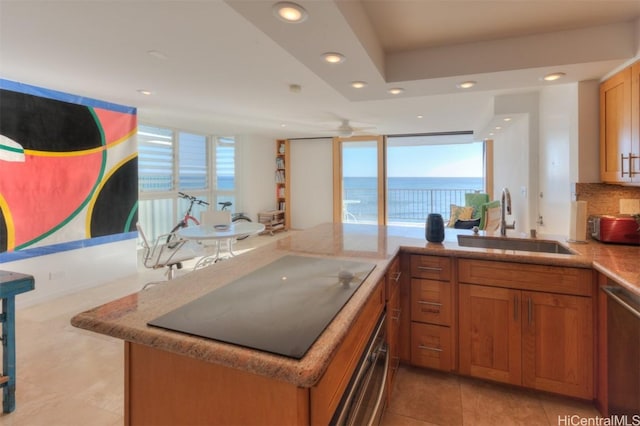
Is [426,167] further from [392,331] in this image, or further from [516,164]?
[392,331]

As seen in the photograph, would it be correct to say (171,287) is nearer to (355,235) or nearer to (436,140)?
(355,235)

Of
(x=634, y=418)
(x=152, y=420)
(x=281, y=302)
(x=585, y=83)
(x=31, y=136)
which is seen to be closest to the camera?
(x=152, y=420)

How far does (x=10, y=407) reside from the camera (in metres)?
1.77

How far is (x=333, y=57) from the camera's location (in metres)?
1.83

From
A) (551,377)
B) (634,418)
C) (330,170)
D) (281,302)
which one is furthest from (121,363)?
(330,170)

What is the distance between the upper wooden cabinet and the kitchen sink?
55 cm

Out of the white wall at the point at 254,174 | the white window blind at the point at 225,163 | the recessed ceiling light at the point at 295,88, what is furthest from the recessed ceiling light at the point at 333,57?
the white window blind at the point at 225,163

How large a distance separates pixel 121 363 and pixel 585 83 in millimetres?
3832

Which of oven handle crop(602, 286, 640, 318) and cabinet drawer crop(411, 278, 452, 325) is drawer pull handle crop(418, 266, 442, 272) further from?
oven handle crop(602, 286, 640, 318)

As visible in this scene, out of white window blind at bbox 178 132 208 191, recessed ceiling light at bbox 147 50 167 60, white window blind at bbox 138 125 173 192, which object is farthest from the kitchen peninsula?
white window blind at bbox 178 132 208 191

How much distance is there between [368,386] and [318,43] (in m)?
1.64

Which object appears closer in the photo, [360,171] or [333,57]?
[333,57]

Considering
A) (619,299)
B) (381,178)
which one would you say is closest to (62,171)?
(619,299)

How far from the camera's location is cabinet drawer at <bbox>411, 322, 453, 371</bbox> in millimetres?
1994
